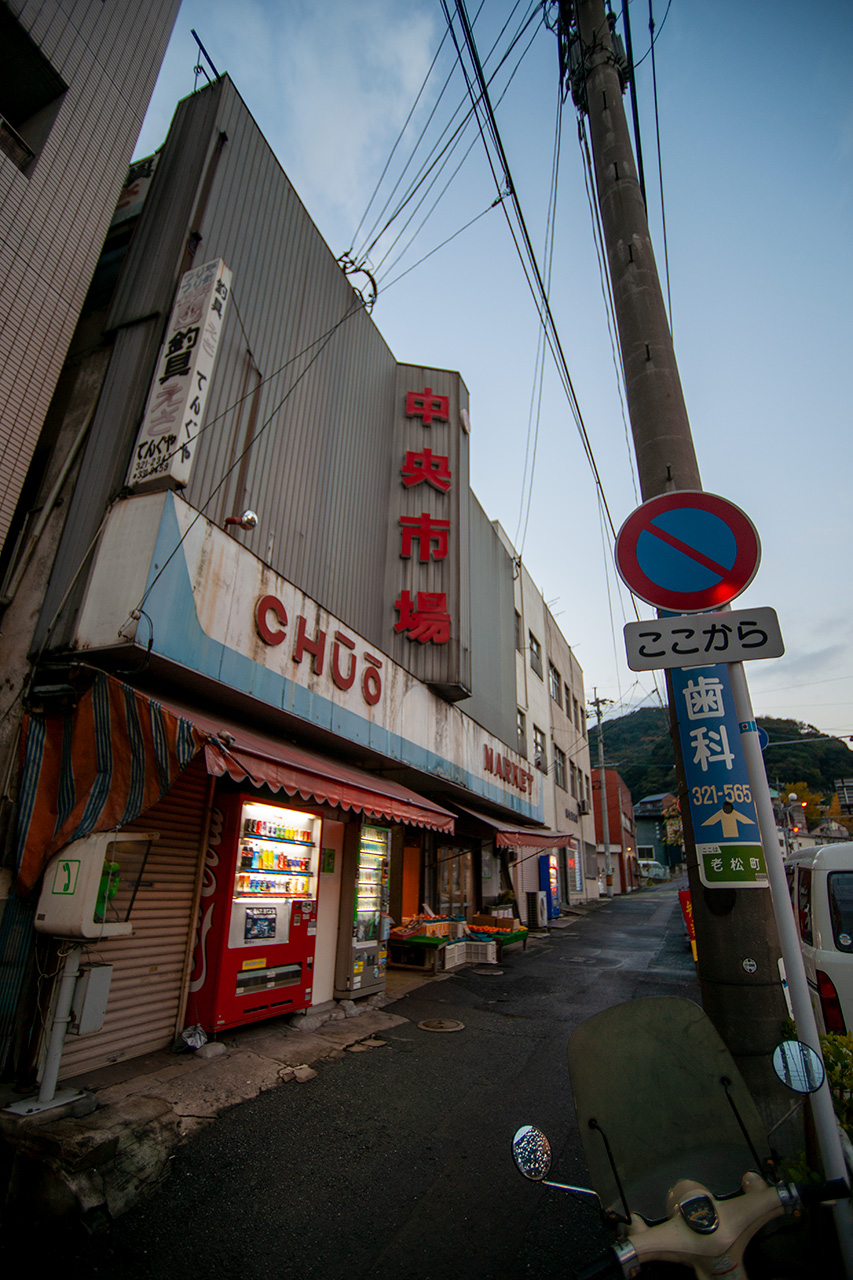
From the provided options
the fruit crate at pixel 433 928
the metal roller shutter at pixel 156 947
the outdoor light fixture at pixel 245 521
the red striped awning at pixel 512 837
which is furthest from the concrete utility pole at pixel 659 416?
the fruit crate at pixel 433 928

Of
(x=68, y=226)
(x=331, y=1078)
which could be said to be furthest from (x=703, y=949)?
(x=68, y=226)

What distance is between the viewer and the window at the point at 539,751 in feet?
69.8

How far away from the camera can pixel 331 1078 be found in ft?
18.3

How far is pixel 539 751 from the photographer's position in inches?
861

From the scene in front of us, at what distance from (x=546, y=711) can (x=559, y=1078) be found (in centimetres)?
1826

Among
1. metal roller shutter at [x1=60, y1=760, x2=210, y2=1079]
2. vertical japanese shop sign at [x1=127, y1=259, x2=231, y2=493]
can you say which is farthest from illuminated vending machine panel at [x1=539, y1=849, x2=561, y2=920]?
vertical japanese shop sign at [x1=127, y1=259, x2=231, y2=493]

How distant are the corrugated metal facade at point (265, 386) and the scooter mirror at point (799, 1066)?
19.7ft

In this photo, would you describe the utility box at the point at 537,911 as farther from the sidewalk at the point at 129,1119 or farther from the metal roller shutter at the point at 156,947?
the metal roller shutter at the point at 156,947

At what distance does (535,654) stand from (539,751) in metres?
3.92

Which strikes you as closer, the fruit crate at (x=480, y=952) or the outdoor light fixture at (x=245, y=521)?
the outdoor light fixture at (x=245, y=521)

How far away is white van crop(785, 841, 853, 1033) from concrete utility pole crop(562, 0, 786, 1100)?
8.16ft

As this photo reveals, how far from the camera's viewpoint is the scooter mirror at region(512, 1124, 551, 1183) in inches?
78.4

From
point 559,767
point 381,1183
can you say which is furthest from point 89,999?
point 559,767

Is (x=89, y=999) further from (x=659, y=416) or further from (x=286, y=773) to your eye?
(x=659, y=416)
